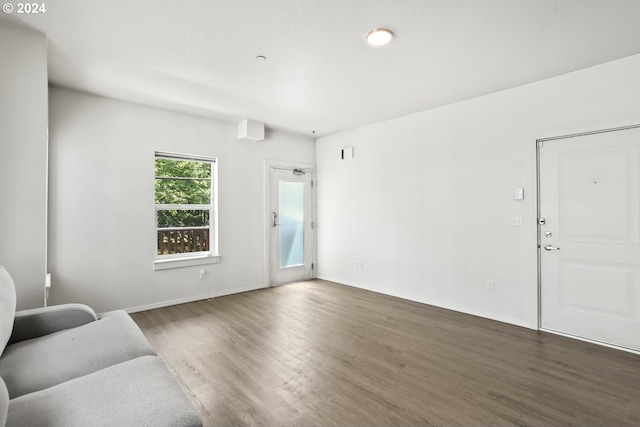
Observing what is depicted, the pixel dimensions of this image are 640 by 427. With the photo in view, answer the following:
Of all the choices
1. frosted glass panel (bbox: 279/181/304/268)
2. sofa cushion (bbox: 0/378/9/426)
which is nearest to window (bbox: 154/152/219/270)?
frosted glass panel (bbox: 279/181/304/268)

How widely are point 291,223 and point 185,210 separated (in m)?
1.77

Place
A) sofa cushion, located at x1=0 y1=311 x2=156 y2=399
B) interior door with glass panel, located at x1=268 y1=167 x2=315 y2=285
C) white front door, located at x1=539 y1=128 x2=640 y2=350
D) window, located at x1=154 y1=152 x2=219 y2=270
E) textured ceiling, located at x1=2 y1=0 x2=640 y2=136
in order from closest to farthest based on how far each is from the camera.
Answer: sofa cushion, located at x1=0 y1=311 x2=156 y2=399, textured ceiling, located at x1=2 y1=0 x2=640 y2=136, white front door, located at x1=539 y1=128 x2=640 y2=350, window, located at x1=154 y1=152 x2=219 y2=270, interior door with glass panel, located at x1=268 y1=167 x2=315 y2=285

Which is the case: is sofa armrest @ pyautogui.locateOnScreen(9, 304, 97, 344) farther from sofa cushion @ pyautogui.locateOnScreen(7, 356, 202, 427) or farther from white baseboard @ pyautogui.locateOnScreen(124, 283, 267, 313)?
white baseboard @ pyautogui.locateOnScreen(124, 283, 267, 313)

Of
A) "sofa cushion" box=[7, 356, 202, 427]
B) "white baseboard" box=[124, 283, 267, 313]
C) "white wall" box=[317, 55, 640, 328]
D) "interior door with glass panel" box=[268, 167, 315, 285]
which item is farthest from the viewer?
"interior door with glass panel" box=[268, 167, 315, 285]

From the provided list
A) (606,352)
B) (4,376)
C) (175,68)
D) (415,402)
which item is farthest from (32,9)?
(606,352)

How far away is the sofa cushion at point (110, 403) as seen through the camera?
3.66 feet

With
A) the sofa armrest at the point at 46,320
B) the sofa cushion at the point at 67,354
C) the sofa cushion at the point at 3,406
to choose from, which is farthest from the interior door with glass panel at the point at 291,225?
the sofa cushion at the point at 3,406

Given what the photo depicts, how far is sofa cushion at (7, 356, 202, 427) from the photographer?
1.12 meters

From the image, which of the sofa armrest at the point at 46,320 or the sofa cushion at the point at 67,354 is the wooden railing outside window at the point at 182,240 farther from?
the sofa cushion at the point at 67,354

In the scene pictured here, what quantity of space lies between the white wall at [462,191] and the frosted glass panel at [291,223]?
0.68m

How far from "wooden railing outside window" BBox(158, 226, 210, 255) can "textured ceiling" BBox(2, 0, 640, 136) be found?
1703mm

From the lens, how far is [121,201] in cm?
374

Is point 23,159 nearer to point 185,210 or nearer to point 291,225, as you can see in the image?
point 185,210

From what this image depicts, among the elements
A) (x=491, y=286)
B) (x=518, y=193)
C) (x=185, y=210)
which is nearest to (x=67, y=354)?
(x=185, y=210)
